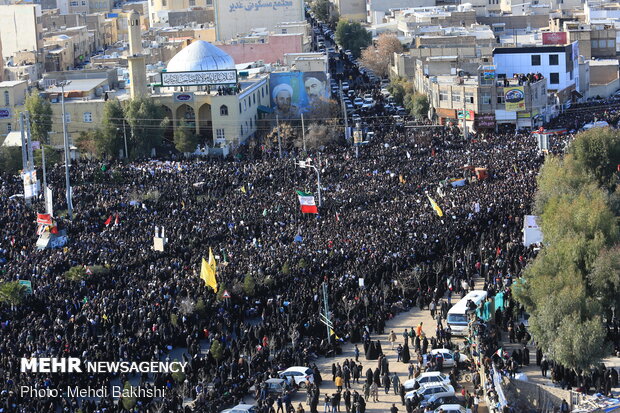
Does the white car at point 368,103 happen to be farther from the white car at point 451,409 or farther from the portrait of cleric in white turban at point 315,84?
the white car at point 451,409

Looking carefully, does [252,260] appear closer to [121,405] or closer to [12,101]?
[121,405]

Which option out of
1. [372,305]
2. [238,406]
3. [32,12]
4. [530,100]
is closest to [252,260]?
[372,305]

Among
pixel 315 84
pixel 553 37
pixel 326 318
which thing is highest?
pixel 553 37

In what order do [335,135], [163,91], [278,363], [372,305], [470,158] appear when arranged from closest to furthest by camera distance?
[278,363] → [372,305] → [470,158] → [335,135] → [163,91]

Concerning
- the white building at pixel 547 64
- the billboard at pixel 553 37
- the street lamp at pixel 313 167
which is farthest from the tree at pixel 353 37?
the street lamp at pixel 313 167

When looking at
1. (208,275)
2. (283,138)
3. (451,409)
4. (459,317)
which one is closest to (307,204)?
(208,275)

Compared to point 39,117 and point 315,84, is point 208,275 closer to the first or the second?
point 39,117
